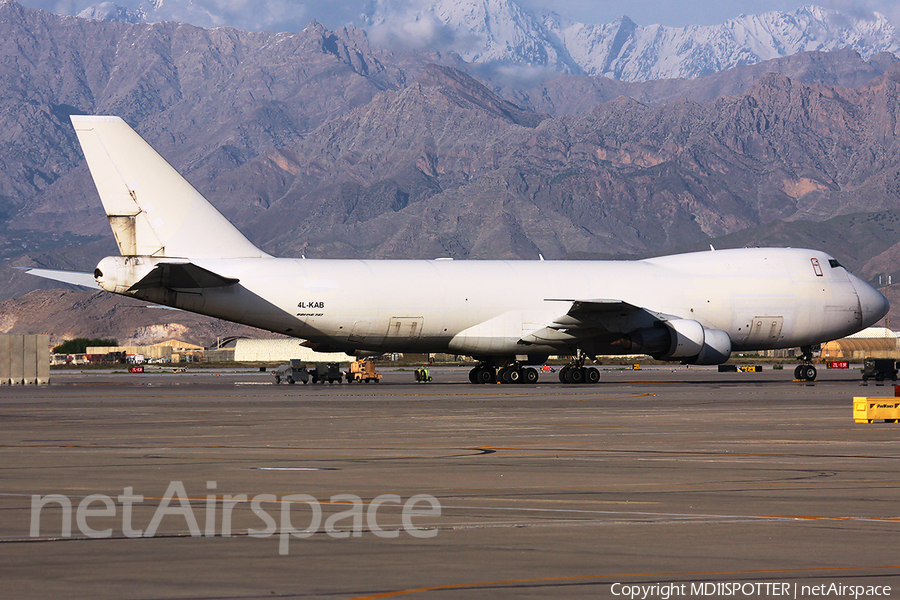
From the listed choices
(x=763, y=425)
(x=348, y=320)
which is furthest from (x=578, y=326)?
(x=763, y=425)

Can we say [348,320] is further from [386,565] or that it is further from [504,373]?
[386,565]

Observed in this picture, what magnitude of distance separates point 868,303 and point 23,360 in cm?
4225

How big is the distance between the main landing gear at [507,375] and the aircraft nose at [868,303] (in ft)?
50.2

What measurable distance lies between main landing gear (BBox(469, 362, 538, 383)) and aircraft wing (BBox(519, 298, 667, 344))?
116 inches

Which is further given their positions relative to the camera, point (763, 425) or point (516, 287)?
point (516, 287)

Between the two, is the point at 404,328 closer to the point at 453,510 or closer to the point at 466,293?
the point at 466,293

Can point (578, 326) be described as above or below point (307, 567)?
above

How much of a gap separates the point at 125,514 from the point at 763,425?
17518 millimetres

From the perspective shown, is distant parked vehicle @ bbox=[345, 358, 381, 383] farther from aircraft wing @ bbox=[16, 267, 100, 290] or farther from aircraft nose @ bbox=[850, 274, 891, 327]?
aircraft nose @ bbox=[850, 274, 891, 327]

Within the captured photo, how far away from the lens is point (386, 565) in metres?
9.50

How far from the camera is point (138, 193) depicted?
46.4m

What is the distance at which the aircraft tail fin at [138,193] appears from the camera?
1815 inches

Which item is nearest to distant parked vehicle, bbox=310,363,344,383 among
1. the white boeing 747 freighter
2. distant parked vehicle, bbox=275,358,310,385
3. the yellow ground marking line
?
distant parked vehicle, bbox=275,358,310,385

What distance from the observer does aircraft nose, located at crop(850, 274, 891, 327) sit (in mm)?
53656
